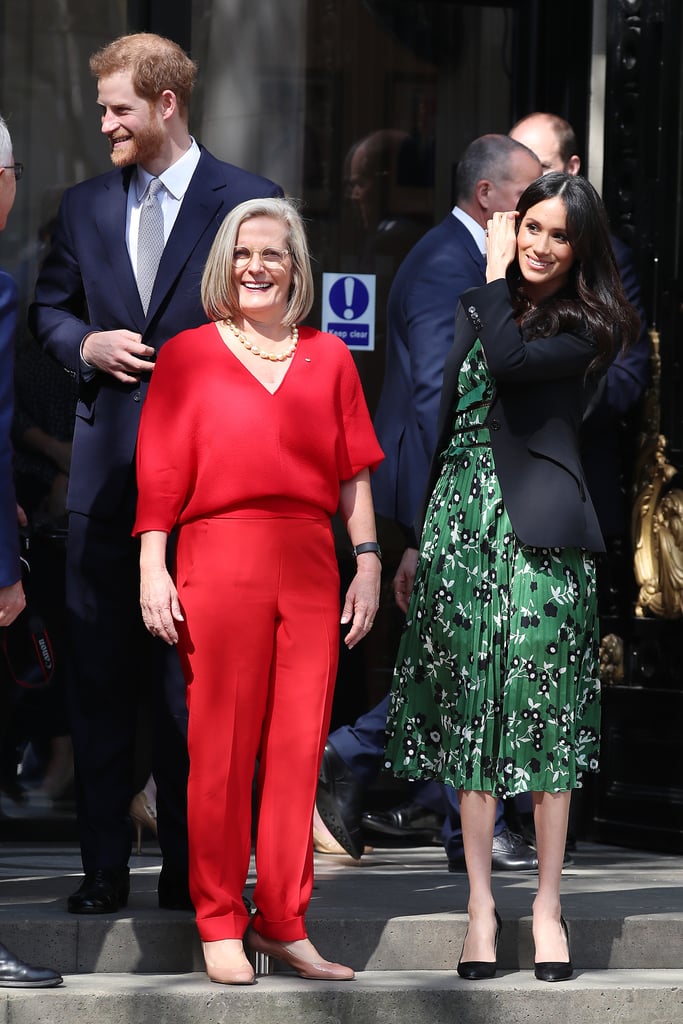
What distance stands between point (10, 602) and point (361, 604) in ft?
2.87

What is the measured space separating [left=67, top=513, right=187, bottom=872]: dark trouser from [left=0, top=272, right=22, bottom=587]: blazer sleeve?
0.59 metres

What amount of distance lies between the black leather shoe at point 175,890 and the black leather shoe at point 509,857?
1141mm

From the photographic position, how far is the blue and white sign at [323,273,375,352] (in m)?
7.01

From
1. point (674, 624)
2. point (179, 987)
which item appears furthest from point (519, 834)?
point (179, 987)

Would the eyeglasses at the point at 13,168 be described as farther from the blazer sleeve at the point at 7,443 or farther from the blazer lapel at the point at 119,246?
the blazer lapel at the point at 119,246

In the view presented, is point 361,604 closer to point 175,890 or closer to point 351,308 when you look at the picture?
point 175,890

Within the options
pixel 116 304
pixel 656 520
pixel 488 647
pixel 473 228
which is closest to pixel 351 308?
pixel 473 228

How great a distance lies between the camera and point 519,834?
6348mm

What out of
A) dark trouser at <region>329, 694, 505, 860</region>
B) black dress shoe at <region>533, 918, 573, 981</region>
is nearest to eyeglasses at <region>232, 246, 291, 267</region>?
black dress shoe at <region>533, 918, 573, 981</region>

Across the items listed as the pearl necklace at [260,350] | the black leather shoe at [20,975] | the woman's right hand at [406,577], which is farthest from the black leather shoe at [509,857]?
the pearl necklace at [260,350]

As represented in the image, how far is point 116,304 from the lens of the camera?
17.0 feet

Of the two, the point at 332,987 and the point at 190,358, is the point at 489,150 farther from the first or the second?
the point at 332,987

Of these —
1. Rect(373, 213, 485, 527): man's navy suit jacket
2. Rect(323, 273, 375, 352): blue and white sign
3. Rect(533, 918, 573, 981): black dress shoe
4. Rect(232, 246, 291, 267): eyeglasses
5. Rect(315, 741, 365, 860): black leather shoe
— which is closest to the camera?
Rect(232, 246, 291, 267): eyeglasses

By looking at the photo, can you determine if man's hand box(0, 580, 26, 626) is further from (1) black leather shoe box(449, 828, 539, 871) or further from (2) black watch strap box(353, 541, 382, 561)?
(1) black leather shoe box(449, 828, 539, 871)
